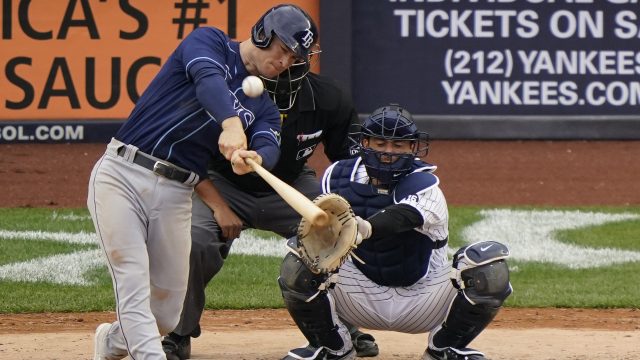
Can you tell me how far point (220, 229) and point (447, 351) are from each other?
1226 millimetres

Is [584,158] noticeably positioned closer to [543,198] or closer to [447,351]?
[543,198]

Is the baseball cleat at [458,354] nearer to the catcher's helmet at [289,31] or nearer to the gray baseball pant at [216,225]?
the gray baseball pant at [216,225]

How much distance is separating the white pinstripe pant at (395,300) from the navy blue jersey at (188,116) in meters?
0.91

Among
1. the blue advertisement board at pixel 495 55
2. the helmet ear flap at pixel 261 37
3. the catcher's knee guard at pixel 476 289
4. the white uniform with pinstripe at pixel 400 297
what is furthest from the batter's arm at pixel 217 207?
the blue advertisement board at pixel 495 55

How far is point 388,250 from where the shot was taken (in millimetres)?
5770

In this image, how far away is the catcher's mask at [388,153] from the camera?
18.7 feet

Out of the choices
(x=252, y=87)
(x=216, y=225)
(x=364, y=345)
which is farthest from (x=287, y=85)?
(x=252, y=87)

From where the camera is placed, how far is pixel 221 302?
8117 mm

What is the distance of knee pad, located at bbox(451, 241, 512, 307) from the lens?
18.3 ft

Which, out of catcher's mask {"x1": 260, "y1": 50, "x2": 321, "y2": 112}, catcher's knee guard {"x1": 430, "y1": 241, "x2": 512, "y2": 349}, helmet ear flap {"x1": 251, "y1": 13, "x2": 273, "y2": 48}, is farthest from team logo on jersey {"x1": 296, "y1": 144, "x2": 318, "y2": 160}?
helmet ear flap {"x1": 251, "y1": 13, "x2": 273, "y2": 48}

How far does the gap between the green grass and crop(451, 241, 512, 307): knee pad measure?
2.55 m

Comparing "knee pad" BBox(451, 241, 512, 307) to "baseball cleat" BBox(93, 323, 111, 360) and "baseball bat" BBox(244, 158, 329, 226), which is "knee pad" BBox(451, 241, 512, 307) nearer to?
"baseball bat" BBox(244, 158, 329, 226)

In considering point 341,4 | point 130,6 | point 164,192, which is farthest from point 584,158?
point 164,192

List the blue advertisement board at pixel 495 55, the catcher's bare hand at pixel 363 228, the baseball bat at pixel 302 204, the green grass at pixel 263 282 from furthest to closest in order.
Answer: the blue advertisement board at pixel 495 55 → the green grass at pixel 263 282 → the catcher's bare hand at pixel 363 228 → the baseball bat at pixel 302 204
